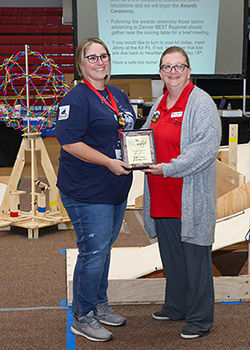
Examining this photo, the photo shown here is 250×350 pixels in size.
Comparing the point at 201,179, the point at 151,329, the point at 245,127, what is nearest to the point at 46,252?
the point at 151,329

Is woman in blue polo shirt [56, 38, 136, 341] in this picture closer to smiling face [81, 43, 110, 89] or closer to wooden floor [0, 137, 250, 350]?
smiling face [81, 43, 110, 89]

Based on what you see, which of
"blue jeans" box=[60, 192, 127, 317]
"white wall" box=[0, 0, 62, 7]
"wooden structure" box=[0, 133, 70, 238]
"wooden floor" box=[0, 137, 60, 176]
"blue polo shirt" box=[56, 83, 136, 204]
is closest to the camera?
"blue polo shirt" box=[56, 83, 136, 204]

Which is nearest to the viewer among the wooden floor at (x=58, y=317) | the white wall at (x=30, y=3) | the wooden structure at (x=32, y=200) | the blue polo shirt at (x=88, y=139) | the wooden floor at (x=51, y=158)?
the blue polo shirt at (x=88, y=139)

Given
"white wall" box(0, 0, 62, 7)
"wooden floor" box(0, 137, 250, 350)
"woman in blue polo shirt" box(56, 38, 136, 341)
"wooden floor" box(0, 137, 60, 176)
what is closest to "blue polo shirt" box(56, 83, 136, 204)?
"woman in blue polo shirt" box(56, 38, 136, 341)

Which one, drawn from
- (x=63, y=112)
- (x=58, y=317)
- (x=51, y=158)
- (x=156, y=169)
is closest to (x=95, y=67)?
(x=63, y=112)

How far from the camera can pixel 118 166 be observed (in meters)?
1.89

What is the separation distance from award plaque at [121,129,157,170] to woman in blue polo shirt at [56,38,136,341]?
A: 0.16ft

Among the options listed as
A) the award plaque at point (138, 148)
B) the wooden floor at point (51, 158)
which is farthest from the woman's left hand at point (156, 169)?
the wooden floor at point (51, 158)

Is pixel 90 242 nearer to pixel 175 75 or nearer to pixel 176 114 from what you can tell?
pixel 176 114

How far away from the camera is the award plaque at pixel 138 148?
1900 millimetres

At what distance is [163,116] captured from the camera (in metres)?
2.03

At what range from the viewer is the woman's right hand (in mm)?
1881

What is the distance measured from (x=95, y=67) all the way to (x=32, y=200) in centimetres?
226

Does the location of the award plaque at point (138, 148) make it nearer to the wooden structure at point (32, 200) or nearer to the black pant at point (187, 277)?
the black pant at point (187, 277)
